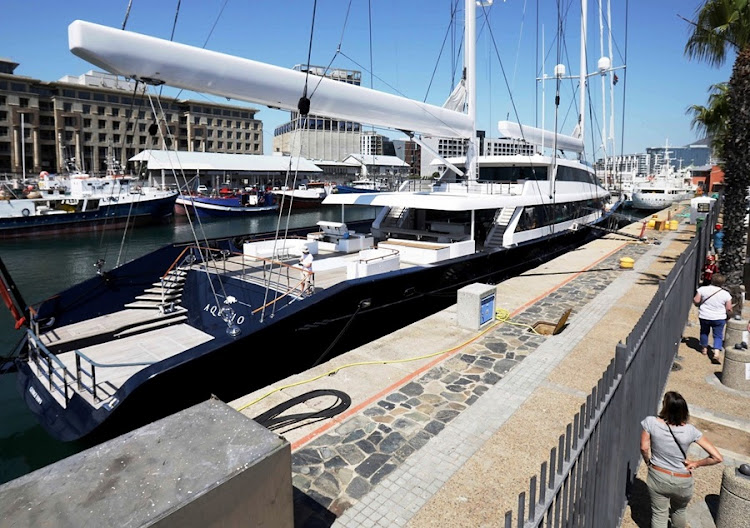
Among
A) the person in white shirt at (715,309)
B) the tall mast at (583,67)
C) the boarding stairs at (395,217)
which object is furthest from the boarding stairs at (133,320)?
the tall mast at (583,67)

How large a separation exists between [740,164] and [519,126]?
6176mm

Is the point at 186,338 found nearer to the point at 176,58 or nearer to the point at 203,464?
the point at 176,58

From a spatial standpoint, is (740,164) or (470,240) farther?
(470,240)

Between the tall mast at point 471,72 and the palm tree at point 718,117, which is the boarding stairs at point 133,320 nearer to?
the tall mast at point 471,72

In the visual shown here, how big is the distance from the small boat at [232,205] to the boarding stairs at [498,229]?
3784 cm

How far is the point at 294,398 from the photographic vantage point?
19.3ft

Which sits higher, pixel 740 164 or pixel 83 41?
pixel 83 41

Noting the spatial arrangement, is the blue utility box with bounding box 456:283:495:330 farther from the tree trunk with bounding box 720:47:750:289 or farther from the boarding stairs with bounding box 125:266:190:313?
the boarding stairs with bounding box 125:266:190:313

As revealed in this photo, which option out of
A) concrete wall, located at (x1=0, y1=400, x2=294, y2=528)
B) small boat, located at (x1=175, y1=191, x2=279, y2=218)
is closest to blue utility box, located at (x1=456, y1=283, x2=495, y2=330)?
concrete wall, located at (x1=0, y1=400, x2=294, y2=528)

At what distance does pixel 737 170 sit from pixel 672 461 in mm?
8382

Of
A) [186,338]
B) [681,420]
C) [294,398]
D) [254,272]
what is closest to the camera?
[681,420]

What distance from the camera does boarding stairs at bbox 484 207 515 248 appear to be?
12.7 m

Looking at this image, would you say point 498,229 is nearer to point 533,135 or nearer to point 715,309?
point 533,135

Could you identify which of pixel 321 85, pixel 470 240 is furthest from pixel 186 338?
pixel 470 240
